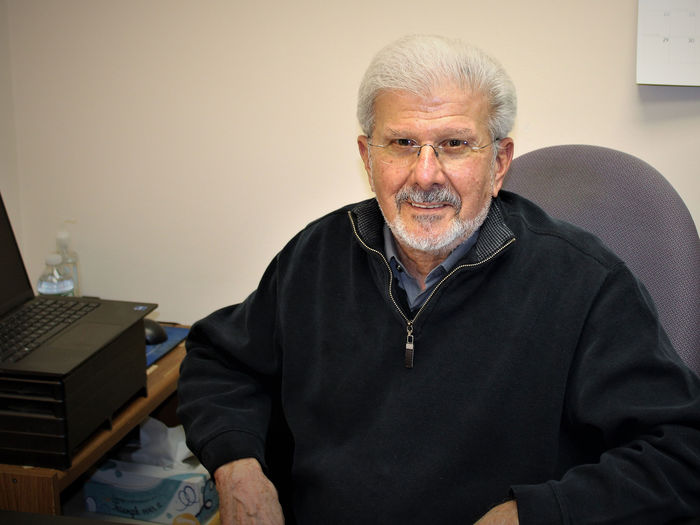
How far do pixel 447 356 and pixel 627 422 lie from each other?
0.92 ft

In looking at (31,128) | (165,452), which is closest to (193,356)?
(165,452)

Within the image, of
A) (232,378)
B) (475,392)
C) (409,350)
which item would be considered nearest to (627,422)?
(475,392)

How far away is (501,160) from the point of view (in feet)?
3.99

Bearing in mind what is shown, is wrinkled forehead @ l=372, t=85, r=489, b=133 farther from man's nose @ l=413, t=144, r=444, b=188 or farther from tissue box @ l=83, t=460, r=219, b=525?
tissue box @ l=83, t=460, r=219, b=525

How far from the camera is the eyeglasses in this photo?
1.13 metres

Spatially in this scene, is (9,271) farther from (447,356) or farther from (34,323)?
(447,356)

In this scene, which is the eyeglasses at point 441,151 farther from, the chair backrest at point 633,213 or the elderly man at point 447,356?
the chair backrest at point 633,213

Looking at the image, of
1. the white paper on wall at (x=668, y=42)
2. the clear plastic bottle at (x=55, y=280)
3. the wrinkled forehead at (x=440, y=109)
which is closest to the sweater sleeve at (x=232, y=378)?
the wrinkled forehead at (x=440, y=109)

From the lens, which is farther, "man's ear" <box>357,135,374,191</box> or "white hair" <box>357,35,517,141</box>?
"man's ear" <box>357,135,374,191</box>

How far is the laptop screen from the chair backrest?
3.54ft

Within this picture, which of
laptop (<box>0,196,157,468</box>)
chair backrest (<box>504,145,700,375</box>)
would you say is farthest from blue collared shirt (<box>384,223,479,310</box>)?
laptop (<box>0,196,157,468</box>)

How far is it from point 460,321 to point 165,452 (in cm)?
94

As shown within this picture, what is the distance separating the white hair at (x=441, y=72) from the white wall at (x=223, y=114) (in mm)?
562

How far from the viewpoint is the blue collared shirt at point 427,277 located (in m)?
1.19
